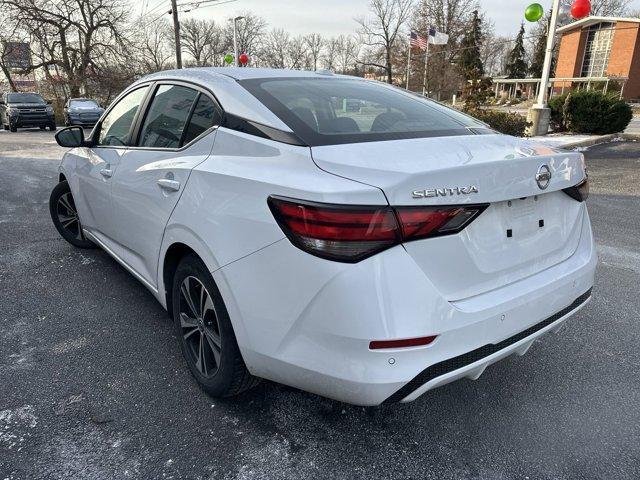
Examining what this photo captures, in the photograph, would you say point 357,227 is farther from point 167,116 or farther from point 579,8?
point 579,8

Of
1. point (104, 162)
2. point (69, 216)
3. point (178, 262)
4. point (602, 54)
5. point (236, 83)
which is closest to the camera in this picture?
point (236, 83)

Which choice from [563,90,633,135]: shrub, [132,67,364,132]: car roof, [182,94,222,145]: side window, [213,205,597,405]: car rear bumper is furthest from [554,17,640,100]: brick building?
[213,205,597,405]: car rear bumper

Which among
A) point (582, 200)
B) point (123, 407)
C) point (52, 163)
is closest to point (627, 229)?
point (582, 200)

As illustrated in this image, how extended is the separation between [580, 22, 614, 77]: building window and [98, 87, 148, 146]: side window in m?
52.9

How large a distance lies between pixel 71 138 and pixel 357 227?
10.4 ft

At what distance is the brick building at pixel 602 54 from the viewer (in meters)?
43.4

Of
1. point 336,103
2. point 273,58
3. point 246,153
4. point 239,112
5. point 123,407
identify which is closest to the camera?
point 246,153

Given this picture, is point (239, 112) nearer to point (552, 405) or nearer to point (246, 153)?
point (246, 153)

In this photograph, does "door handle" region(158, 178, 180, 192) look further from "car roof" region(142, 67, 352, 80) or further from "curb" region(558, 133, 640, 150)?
"curb" region(558, 133, 640, 150)

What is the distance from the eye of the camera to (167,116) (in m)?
2.85

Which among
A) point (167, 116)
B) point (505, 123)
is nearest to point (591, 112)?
point (505, 123)

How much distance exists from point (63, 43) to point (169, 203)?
38.0 metres

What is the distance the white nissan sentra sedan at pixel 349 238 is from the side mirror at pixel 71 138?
5.05ft

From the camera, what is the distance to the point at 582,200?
235 cm
